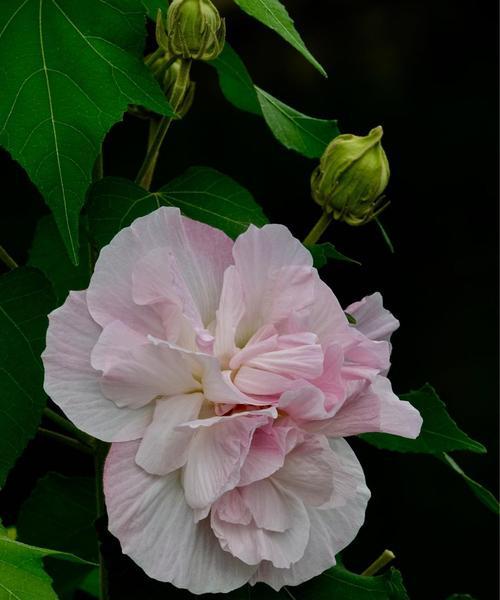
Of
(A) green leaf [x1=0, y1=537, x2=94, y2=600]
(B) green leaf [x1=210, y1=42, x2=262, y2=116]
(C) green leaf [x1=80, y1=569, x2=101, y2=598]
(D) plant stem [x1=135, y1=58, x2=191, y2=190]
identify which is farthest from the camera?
(C) green leaf [x1=80, y1=569, x2=101, y2=598]

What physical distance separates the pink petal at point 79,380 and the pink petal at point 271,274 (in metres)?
0.07

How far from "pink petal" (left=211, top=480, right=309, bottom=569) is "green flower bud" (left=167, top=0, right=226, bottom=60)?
0.65ft

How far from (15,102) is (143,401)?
5.5 inches

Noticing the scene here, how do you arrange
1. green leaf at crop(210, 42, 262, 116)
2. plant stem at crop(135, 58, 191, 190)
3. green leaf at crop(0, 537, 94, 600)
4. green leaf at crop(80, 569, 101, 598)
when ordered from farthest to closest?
1. green leaf at crop(80, 569, 101, 598)
2. green leaf at crop(210, 42, 262, 116)
3. plant stem at crop(135, 58, 191, 190)
4. green leaf at crop(0, 537, 94, 600)

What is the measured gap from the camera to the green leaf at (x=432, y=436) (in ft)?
1.96

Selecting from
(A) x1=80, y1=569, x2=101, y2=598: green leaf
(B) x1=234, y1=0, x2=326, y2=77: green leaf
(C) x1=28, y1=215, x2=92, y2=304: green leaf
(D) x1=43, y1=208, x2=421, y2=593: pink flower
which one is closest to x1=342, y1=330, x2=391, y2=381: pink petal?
(D) x1=43, y1=208, x2=421, y2=593: pink flower

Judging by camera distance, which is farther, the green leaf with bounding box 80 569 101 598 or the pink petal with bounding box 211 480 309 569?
the green leaf with bounding box 80 569 101 598

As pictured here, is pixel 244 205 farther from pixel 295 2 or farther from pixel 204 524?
pixel 295 2

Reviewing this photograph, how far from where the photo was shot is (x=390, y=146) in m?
2.17

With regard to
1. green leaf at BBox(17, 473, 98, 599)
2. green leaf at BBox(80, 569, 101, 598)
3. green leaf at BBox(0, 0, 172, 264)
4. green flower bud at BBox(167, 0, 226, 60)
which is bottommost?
green leaf at BBox(80, 569, 101, 598)

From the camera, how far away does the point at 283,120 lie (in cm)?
63

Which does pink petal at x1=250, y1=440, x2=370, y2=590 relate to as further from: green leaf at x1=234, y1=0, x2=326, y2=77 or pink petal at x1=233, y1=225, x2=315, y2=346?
green leaf at x1=234, y1=0, x2=326, y2=77

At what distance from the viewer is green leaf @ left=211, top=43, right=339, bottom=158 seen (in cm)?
62

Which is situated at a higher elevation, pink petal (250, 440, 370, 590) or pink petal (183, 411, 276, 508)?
pink petal (183, 411, 276, 508)
